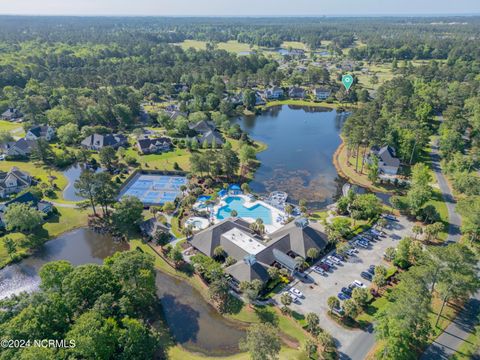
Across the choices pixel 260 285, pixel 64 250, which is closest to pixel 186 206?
pixel 64 250

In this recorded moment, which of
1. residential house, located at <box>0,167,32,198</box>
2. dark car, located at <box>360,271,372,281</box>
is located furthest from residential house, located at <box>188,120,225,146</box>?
dark car, located at <box>360,271,372,281</box>

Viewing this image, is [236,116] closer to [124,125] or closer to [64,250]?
[124,125]

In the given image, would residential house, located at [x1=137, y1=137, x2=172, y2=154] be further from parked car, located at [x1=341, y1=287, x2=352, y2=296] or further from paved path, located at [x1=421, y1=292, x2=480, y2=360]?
paved path, located at [x1=421, y1=292, x2=480, y2=360]

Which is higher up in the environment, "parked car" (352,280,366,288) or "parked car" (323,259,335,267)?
"parked car" (352,280,366,288)

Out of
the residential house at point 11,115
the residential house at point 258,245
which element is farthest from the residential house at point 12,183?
the residential house at point 11,115

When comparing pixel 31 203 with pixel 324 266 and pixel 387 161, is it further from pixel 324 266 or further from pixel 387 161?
pixel 387 161

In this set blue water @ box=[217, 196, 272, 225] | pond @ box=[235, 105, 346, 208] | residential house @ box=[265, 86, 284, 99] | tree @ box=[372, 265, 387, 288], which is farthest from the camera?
residential house @ box=[265, 86, 284, 99]

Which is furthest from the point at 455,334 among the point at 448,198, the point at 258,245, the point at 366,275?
the point at 448,198

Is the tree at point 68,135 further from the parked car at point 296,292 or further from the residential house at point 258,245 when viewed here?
the parked car at point 296,292
